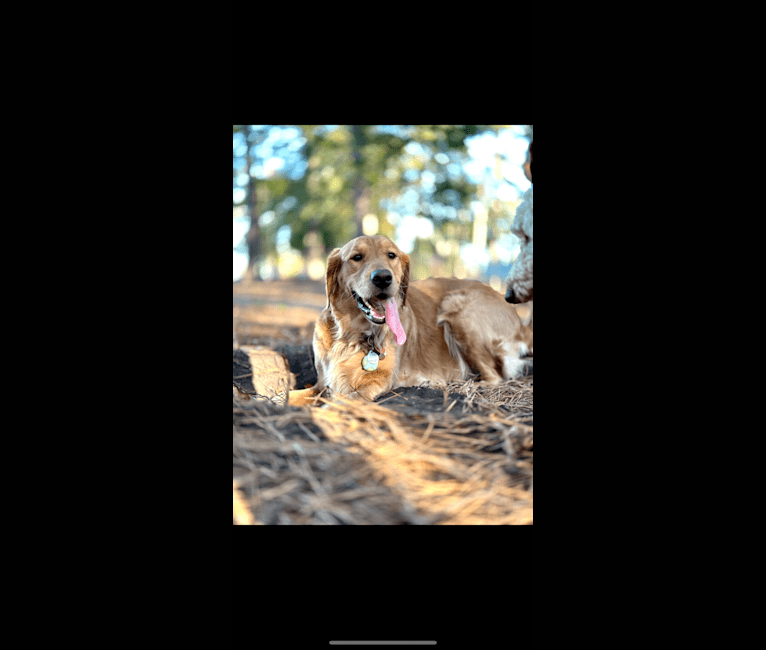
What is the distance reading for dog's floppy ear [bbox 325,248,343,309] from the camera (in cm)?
319

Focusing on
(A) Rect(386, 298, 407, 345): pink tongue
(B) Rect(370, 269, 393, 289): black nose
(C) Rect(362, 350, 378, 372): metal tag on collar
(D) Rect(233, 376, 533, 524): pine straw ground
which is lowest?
(D) Rect(233, 376, 533, 524): pine straw ground

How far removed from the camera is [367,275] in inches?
116

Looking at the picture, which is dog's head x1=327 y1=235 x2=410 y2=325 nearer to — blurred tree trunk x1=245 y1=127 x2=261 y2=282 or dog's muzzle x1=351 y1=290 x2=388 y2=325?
dog's muzzle x1=351 y1=290 x2=388 y2=325

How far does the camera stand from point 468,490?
5.72ft

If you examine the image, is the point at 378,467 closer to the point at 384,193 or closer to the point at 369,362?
the point at 369,362

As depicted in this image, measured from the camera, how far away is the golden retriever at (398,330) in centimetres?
304

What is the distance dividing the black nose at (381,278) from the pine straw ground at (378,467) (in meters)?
1.01

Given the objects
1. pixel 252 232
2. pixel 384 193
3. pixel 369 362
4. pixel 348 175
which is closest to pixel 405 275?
pixel 369 362

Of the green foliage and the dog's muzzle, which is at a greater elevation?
the green foliage

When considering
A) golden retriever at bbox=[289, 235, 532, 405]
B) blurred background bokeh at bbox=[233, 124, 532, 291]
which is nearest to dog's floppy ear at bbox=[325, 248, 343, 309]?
golden retriever at bbox=[289, 235, 532, 405]

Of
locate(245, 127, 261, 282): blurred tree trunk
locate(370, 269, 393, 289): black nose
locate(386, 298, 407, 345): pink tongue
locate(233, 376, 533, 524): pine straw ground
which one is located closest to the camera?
locate(233, 376, 533, 524): pine straw ground

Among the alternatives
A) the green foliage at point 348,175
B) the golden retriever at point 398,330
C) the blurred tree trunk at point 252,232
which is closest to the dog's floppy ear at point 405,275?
the golden retriever at point 398,330

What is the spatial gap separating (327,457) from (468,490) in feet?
1.71
